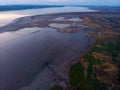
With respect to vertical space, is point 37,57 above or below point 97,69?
below

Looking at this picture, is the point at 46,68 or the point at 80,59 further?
the point at 80,59

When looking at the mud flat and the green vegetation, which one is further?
the mud flat

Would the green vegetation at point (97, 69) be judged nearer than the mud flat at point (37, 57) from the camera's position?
Yes

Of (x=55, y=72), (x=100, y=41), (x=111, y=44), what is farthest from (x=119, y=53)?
(x=55, y=72)

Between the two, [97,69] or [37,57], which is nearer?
[97,69]

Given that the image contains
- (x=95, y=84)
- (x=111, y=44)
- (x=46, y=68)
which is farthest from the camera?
(x=111, y=44)

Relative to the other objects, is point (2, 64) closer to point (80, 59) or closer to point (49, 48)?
point (49, 48)

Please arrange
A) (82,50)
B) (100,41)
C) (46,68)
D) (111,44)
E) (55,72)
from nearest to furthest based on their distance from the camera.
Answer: (55,72)
(46,68)
(82,50)
(111,44)
(100,41)
